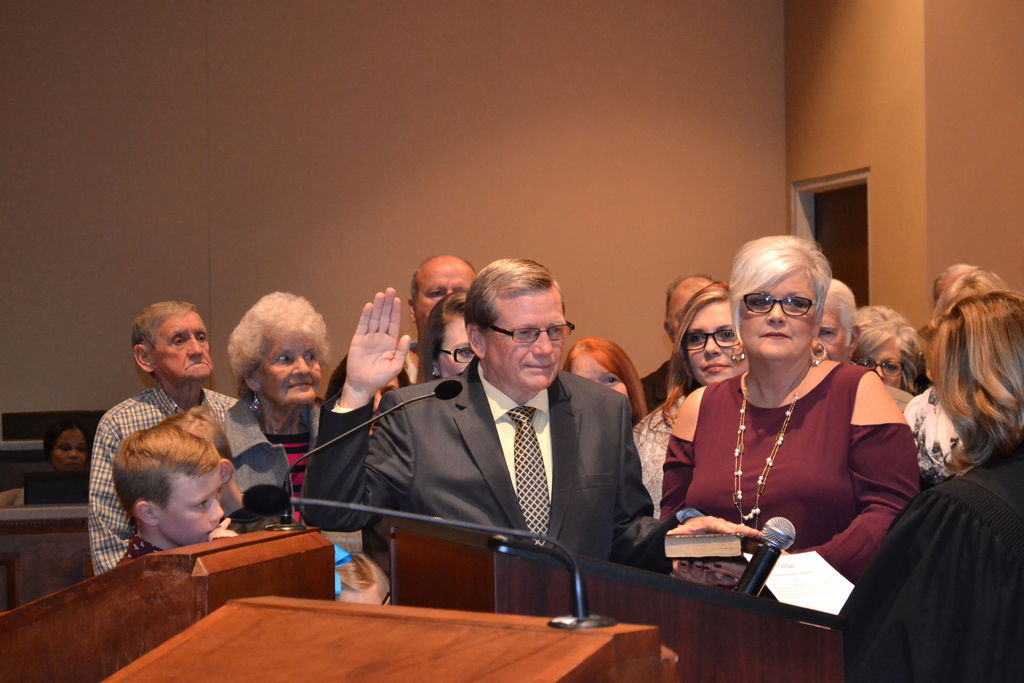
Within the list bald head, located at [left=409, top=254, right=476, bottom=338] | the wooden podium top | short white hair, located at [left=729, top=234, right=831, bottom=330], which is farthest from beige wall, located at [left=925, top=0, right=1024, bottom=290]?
the wooden podium top

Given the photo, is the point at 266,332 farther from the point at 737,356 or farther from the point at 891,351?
the point at 891,351

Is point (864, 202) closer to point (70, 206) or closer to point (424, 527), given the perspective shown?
point (70, 206)

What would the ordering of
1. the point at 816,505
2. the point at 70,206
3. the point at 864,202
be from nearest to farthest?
the point at 816,505 < the point at 70,206 < the point at 864,202

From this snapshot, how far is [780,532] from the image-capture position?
2.40m

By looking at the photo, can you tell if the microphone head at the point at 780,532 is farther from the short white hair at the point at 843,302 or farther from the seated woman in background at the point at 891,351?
the seated woman in background at the point at 891,351

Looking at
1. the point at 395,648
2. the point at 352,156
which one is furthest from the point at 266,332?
the point at 352,156

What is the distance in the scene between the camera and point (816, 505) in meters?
2.50

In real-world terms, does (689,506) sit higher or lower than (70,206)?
lower

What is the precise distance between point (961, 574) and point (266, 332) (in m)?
2.36

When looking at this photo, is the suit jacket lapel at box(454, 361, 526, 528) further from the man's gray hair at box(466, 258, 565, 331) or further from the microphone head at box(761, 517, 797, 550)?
the microphone head at box(761, 517, 797, 550)

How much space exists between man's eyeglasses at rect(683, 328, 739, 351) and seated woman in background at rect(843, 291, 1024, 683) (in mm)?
1373

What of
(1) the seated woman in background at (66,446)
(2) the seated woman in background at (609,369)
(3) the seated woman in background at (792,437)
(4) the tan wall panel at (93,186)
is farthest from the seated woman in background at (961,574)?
(4) the tan wall panel at (93,186)

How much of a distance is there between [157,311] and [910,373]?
9.41ft

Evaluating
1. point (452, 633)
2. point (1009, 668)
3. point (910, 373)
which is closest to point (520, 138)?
point (910, 373)
